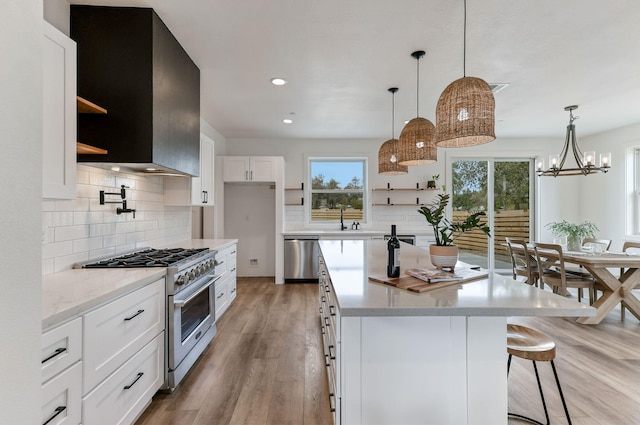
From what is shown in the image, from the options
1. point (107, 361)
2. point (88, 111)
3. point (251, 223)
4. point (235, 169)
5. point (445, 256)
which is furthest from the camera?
point (251, 223)

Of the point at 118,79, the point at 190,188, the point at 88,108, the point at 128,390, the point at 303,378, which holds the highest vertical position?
the point at 118,79

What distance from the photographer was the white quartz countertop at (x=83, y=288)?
1.27m

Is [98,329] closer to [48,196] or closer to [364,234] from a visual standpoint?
[48,196]

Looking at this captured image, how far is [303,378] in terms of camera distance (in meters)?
2.37

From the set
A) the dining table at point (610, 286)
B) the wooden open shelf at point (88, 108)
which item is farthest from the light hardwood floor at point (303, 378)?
the wooden open shelf at point (88, 108)

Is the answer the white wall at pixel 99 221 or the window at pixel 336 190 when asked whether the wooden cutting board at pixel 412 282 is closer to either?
the white wall at pixel 99 221

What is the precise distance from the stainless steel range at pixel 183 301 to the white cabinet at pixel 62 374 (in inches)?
31.3

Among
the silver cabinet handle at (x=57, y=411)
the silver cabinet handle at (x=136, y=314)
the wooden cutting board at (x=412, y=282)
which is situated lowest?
the silver cabinet handle at (x=57, y=411)

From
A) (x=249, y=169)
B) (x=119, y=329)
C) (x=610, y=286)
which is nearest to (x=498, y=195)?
(x=610, y=286)

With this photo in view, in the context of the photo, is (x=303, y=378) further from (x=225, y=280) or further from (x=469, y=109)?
(x=469, y=109)

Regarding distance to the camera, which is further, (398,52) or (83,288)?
(398,52)

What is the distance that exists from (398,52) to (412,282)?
2035 millimetres

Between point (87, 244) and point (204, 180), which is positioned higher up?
point (204, 180)

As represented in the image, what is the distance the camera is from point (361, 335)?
1332 millimetres
